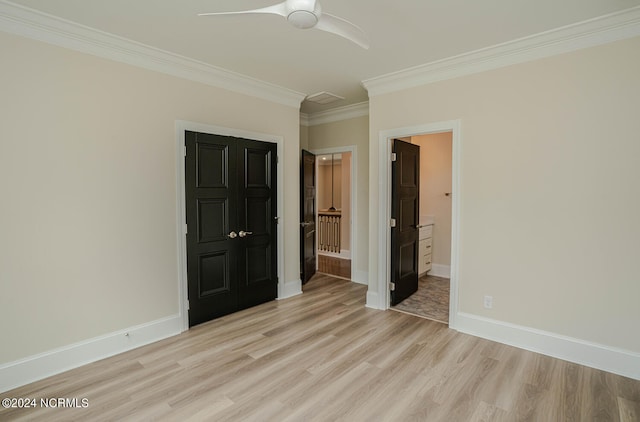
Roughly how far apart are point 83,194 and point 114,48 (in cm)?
132

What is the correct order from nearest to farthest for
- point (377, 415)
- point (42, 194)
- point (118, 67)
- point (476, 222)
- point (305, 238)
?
point (377, 415)
point (42, 194)
point (118, 67)
point (476, 222)
point (305, 238)

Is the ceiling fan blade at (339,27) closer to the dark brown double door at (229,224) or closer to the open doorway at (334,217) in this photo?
the dark brown double door at (229,224)

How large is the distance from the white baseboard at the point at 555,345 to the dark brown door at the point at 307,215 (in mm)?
2364

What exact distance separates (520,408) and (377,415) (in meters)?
0.98

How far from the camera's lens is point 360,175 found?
5.32m

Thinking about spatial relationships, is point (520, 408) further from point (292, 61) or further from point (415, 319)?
point (292, 61)

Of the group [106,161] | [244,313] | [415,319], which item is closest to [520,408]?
[415,319]

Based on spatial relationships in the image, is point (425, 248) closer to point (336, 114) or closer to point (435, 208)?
point (435, 208)

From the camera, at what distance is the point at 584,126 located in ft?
9.10

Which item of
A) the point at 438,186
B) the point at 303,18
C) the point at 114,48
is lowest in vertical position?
the point at 438,186

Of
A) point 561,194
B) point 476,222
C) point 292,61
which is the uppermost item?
point 292,61

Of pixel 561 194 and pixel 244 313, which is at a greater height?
pixel 561 194

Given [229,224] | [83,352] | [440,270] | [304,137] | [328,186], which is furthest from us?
[328,186]

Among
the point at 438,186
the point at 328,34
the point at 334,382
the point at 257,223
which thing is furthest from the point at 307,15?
the point at 438,186
